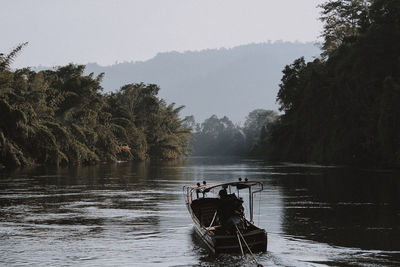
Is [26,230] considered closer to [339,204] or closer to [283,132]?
[339,204]

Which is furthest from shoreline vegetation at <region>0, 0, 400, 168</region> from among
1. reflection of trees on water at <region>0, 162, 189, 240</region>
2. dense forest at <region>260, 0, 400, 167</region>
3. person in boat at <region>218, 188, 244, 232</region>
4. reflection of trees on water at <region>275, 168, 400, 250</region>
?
person in boat at <region>218, 188, 244, 232</region>

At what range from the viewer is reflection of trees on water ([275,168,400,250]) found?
812 inches

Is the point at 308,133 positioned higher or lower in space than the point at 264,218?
higher

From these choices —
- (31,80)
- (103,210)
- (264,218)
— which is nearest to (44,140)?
(31,80)

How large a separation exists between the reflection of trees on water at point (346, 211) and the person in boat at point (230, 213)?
3.38 metres

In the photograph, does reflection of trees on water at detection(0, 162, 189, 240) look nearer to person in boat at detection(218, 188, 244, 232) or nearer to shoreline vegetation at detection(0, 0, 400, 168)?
person in boat at detection(218, 188, 244, 232)

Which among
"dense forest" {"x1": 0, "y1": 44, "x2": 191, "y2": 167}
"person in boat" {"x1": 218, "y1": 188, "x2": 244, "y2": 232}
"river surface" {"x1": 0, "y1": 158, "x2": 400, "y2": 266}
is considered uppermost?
"dense forest" {"x1": 0, "y1": 44, "x2": 191, "y2": 167}

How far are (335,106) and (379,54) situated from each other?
9.72 meters

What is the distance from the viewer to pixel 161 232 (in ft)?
71.3

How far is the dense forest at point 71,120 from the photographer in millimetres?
62875

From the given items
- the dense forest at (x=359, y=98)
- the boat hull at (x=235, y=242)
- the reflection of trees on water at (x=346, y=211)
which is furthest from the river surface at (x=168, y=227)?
the dense forest at (x=359, y=98)

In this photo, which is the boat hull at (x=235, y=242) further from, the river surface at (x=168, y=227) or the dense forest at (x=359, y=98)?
the dense forest at (x=359, y=98)

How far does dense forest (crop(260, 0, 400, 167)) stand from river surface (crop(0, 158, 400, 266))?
19684 mm

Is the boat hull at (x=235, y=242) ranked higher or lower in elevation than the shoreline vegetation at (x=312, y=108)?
lower
